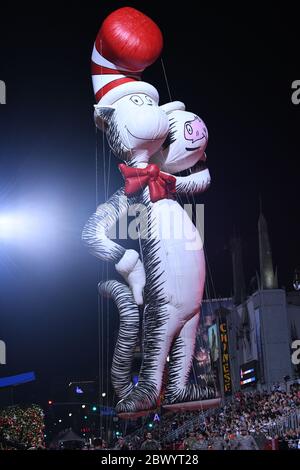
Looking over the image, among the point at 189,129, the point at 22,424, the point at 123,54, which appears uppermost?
the point at 123,54

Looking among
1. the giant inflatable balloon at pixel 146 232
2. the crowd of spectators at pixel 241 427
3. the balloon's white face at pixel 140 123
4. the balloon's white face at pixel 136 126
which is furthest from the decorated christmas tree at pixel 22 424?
the balloon's white face at pixel 140 123

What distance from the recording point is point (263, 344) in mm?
35406

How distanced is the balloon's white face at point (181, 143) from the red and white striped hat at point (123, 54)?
63 cm

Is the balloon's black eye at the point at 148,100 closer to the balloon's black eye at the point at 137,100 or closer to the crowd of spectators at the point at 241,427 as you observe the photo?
the balloon's black eye at the point at 137,100

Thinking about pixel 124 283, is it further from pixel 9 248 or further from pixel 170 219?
pixel 9 248

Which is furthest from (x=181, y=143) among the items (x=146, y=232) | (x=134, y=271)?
(x=134, y=271)

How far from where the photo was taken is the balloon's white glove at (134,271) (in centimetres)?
1152

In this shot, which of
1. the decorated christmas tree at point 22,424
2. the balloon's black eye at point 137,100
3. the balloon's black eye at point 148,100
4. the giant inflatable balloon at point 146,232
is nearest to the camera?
the giant inflatable balloon at point 146,232

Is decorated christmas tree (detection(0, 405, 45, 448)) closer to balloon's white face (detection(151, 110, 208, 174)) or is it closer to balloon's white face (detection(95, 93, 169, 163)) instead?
balloon's white face (detection(151, 110, 208, 174))

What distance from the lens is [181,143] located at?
40.3ft

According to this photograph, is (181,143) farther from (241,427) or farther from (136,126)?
(241,427)

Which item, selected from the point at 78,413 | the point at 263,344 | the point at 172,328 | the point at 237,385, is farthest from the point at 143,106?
the point at 78,413

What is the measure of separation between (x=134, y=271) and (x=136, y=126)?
257 cm
